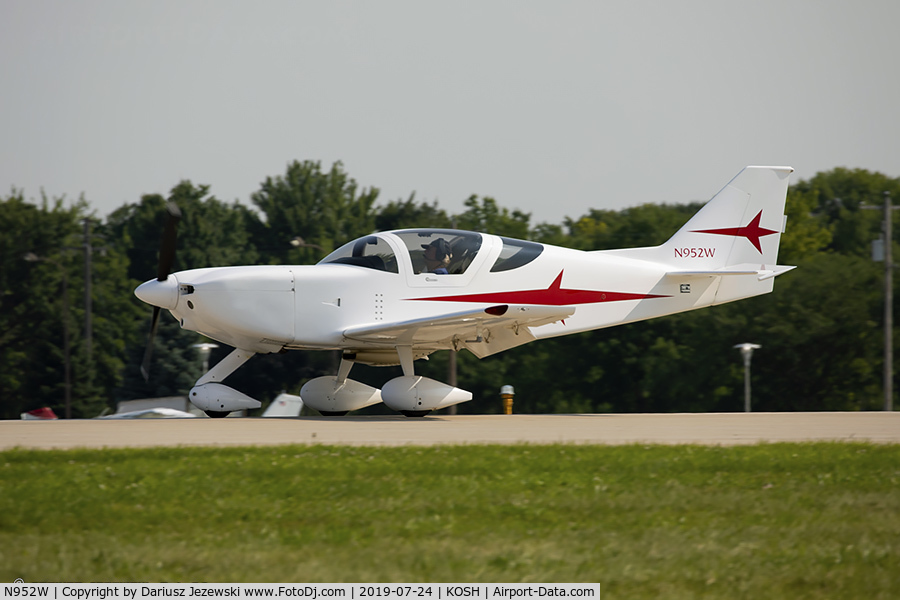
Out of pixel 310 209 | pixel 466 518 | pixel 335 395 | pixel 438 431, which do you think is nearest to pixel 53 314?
pixel 310 209

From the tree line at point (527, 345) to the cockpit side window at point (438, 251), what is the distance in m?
32.3

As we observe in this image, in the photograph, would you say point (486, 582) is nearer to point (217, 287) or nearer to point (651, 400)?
point (217, 287)

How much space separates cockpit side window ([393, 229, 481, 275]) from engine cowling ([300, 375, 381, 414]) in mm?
1936

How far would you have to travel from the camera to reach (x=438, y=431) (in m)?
11.3

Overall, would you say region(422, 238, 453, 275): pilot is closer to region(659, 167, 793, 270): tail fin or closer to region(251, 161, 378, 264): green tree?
region(659, 167, 793, 270): tail fin

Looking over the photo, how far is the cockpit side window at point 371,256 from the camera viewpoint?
1389 cm

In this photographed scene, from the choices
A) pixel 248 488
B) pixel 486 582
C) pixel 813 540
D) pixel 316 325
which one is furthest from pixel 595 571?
pixel 316 325

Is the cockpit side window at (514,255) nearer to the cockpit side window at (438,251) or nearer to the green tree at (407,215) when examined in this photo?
the cockpit side window at (438,251)

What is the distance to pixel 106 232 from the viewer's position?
65.7 metres

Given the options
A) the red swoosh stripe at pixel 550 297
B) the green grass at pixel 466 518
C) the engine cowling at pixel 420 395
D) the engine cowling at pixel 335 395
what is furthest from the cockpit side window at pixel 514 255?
the green grass at pixel 466 518

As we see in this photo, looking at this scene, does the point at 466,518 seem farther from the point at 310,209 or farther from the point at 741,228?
the point at 310,209

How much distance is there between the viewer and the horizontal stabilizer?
15578 mm

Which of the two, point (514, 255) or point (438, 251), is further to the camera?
point (514, 255)

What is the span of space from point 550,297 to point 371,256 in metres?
2.64
